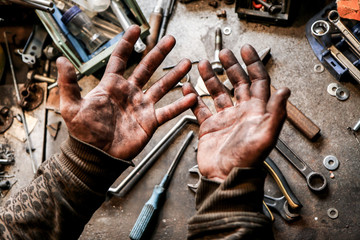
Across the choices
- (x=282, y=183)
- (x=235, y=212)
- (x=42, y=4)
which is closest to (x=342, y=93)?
(x=282, y=183)

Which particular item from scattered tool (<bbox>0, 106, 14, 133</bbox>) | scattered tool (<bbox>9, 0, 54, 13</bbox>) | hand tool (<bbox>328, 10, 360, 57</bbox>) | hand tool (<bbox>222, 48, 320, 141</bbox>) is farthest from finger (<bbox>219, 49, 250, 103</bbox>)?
scattered tool (<bbox>0, 106, 14, 133</bbox>)

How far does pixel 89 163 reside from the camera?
1475 millimetres

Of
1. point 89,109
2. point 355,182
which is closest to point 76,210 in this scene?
point 89,109

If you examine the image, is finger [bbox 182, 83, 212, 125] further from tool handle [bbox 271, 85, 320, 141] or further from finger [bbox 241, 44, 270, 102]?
tool handle [bbox 271, 85, 320, 141]

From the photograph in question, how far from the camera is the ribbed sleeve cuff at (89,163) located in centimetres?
146

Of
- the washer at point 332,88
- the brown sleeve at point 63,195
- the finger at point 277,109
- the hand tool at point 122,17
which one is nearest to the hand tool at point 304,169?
the washer at point 332,88

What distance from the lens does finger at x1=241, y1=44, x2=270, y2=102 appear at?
1413 mm

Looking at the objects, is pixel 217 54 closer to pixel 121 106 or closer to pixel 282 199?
pixel 121 106

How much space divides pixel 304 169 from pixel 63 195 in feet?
4.19

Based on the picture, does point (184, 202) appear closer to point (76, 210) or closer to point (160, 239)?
point (160, 239)

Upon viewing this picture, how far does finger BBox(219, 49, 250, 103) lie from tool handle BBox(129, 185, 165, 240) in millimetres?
787

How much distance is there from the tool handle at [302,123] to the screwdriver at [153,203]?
1.95 feet

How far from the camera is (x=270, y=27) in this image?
2.20m

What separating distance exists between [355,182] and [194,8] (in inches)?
58.3
